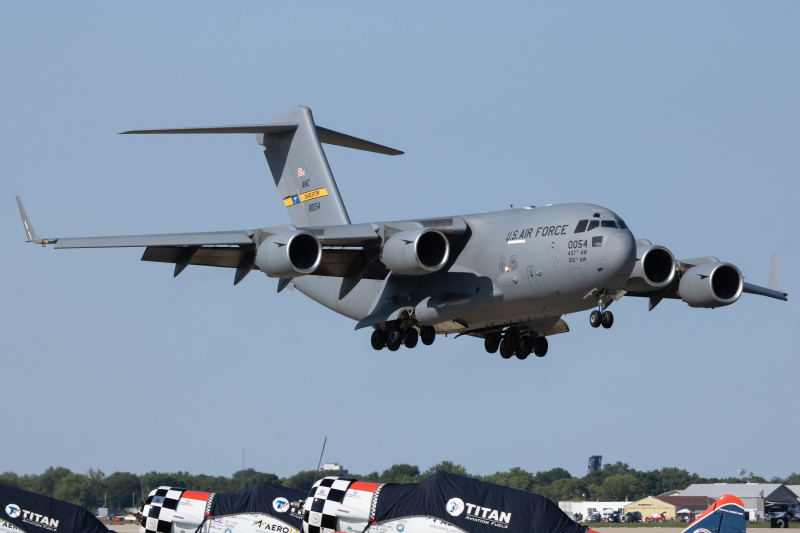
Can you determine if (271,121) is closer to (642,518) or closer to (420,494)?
(420,494)

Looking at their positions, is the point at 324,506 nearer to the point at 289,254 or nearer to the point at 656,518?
the point at 289,254

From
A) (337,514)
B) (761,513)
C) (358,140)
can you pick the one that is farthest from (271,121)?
(761,513)

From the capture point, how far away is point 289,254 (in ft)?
67.7

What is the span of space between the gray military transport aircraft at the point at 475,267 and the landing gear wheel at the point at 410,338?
3 cm

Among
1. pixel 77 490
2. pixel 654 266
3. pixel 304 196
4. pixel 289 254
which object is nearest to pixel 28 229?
pixel 289 254

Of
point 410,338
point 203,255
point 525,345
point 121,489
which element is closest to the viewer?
point 203,255

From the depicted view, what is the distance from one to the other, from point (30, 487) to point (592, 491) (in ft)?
87.9

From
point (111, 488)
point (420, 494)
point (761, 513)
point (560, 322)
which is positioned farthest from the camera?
point (761, 513)

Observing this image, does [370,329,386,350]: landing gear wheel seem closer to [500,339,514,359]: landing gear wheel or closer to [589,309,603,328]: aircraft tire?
[500,339,514,359]: landing gear wheel

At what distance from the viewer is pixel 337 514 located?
54.4 feet

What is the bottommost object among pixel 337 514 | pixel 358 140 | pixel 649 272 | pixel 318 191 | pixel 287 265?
pixel 337 514

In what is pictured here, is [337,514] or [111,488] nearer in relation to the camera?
[337,514]

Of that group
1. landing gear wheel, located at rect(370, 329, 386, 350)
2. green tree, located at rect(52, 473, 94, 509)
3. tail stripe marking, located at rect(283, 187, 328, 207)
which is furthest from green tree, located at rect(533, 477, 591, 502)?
landing gear wheel, located at rect(370, 329, 386, 350)

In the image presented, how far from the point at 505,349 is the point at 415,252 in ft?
15.9
